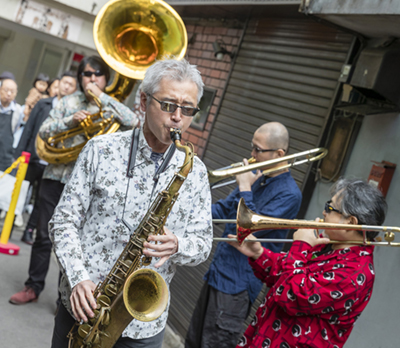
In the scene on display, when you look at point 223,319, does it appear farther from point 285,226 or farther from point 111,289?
point 111,289

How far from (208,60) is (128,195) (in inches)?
173

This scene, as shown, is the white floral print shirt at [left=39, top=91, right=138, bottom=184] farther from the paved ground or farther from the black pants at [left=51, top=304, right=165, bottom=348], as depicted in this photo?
the black pants at [left=51, top=304, right=165, bottom=348]

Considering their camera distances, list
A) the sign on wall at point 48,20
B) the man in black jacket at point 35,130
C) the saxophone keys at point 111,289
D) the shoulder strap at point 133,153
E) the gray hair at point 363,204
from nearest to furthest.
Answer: the saxophone keys at point 111,289
the shoulder strap at point 133,153
the gray hair at point 363,204
the man in black jacket at point 35,130
the sign on wall at point 48,20

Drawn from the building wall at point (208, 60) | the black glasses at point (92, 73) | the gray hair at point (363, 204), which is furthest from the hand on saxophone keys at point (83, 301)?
the building wall at point (208, 60)

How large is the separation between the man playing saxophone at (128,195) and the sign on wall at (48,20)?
8.05m

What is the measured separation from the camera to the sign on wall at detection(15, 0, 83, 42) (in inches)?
369

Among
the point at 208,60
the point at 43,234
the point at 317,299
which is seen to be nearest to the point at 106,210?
the point at 317,299

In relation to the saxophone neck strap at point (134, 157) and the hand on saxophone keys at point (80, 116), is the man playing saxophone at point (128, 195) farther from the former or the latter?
the hand on saxophone keys at point (80, 116)

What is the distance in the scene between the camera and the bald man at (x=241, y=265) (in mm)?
3504

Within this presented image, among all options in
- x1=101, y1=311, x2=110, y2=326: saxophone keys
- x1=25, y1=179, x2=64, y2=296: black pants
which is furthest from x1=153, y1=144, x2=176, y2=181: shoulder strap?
x1=25, y1=179, x2=64, y2=296: black pants

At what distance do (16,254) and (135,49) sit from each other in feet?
10.4

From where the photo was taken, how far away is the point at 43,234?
4531 mm

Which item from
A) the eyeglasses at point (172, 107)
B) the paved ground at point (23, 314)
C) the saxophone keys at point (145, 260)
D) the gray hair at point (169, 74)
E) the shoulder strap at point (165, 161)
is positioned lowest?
the paved ground at point (23, 314)

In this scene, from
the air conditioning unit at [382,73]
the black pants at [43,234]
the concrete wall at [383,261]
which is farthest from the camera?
the black pants at [43,234]
